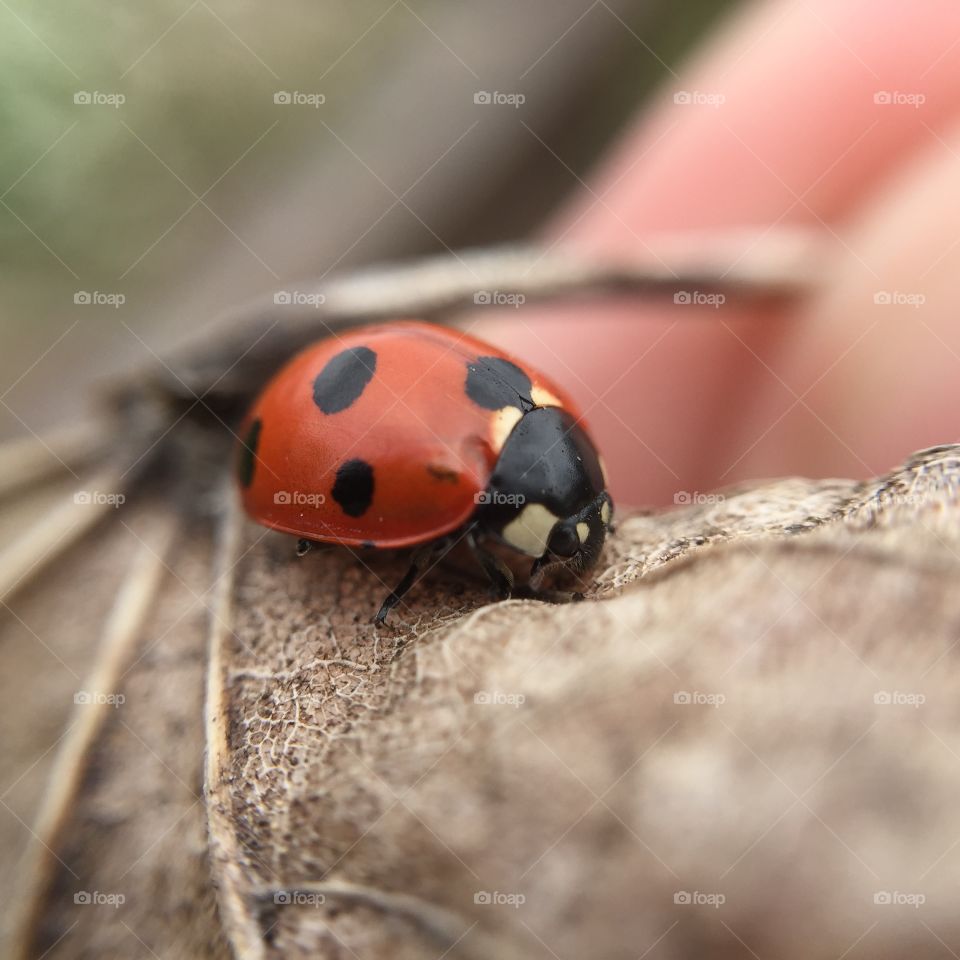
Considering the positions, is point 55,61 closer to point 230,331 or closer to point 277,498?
point 230,331

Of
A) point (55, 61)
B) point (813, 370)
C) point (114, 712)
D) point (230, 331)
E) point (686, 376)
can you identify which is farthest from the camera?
point (55, 61)

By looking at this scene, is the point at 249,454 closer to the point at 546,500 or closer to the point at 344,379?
the point at 344,379

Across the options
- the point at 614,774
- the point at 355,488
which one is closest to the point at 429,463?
the point at 355,488

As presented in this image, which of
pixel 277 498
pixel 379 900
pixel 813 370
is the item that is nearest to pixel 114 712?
pixel 277 498

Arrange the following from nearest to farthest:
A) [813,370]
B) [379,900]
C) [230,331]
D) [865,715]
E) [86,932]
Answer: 1. [865,715]
2. [379,900]
3. [86,932]
4. [230,331]
5. [813,370]

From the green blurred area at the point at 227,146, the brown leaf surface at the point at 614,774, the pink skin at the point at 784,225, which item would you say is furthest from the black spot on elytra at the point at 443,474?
the green blurred area at the point at 227,146

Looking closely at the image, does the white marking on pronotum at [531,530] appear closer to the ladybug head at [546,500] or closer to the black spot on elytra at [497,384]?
the ladybug head at [546,500]
